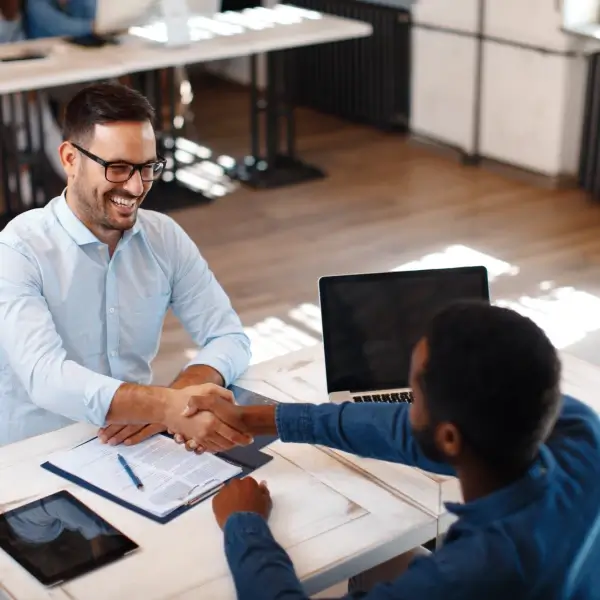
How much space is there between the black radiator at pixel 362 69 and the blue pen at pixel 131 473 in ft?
14.9

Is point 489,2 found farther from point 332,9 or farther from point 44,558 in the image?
point 44,558

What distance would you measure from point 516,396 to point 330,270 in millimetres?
3455

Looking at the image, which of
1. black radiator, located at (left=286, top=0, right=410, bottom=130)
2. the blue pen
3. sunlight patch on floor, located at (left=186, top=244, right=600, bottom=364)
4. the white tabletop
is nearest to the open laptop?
the blue pen

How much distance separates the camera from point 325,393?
90.7 inches

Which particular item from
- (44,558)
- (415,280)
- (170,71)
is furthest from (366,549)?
(170,71)

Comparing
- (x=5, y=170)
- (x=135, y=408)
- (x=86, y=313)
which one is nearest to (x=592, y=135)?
(x=5, y=170)

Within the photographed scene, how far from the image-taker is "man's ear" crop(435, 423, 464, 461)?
1427mm

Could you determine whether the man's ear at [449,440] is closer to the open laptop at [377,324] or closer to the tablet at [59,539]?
the tablet at [59,539]

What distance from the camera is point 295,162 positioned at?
6.10 meters

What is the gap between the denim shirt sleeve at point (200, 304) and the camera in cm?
251

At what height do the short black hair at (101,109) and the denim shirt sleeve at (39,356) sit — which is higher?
the short black hair at (101,109)

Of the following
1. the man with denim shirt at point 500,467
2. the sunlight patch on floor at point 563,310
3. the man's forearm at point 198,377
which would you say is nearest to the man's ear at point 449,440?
the man with denim shirt at point 500,467

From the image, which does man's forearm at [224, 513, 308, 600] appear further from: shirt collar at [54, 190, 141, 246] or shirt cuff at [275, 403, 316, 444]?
shirt collar at [54, 190, 141, 246]

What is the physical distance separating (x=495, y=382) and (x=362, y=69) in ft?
18.7
